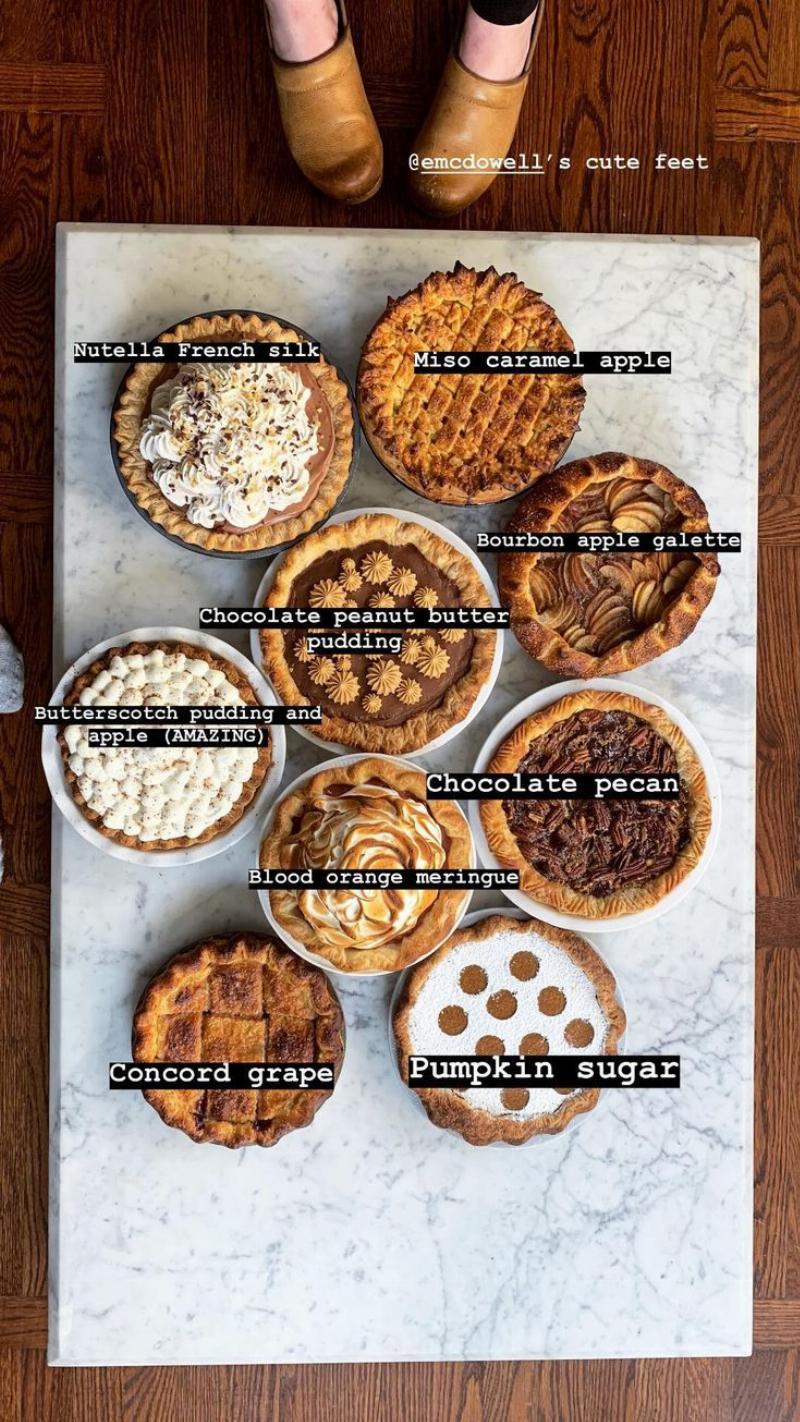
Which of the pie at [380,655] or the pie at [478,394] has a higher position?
the pie at [478,394]

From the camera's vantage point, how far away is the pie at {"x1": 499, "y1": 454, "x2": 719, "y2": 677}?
6.21 ft

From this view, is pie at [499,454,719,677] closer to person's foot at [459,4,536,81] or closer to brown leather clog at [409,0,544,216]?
brown leather clog at [409,0,544,216]

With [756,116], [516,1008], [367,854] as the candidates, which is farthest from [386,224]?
[516,1008]

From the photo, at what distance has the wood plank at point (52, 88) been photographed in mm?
Answer: 2129

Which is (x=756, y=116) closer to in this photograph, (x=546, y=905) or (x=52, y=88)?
(x=52, y=88)

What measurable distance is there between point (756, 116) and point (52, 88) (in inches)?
54.0

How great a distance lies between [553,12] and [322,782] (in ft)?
5.16

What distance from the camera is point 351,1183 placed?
1.95 metres

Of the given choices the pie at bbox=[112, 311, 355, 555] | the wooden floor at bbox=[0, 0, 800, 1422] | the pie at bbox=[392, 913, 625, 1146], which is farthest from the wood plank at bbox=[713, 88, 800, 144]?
the pie at bbox=[392, 913, 625, 1146]

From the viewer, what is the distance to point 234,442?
5.74 feet

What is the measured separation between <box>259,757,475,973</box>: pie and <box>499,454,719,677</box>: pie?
0.34m

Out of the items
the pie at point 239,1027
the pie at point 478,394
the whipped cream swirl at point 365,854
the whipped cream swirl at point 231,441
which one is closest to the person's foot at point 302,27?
the pie at point 478,394

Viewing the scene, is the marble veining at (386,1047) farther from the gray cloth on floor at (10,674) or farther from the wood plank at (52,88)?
the wood plank at (52,88)

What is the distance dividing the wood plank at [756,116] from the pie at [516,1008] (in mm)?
1586
